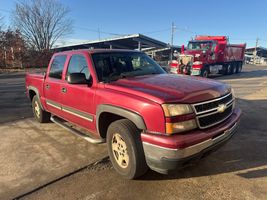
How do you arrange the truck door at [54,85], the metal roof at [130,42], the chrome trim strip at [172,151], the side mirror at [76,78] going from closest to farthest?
1. the chrome trim strip at [172,151]
2. the side mirror at [76,78]
3. the truck door at [54,85]
4. the metal roof at [130,42]

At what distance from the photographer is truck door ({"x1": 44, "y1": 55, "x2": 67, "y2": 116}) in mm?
4625

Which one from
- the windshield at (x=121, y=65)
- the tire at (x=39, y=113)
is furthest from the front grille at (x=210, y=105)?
the tire at (x=39, y=113)

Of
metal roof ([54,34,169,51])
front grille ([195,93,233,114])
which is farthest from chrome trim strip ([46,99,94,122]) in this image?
metal roof ([54,34,169,51])

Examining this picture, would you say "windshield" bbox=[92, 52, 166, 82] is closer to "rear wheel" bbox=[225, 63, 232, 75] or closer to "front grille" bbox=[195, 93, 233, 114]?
"front grille" bbox=[195, 93, 233, 114]

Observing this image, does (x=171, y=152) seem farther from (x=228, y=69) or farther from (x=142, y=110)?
(x=228, y=69)

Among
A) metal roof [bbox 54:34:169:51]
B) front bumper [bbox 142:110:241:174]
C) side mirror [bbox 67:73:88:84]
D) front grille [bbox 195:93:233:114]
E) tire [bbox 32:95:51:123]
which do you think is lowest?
tire [bbox 32:95:51:123]

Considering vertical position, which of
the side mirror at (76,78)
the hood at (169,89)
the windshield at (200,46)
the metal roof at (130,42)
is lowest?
the hood at (169,89)

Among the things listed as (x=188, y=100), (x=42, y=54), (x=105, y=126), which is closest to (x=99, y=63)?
(x=105, y=126)

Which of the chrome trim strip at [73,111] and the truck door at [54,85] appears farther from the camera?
the truck door at [54,85]

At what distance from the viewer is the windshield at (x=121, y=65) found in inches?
148

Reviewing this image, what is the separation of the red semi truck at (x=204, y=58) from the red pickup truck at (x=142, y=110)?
12707mm

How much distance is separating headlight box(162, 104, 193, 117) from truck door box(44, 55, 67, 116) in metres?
2.59

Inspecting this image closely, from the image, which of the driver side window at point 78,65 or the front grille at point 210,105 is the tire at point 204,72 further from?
the front grille at point 210,105

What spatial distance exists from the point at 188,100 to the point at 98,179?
1715 millimetres
